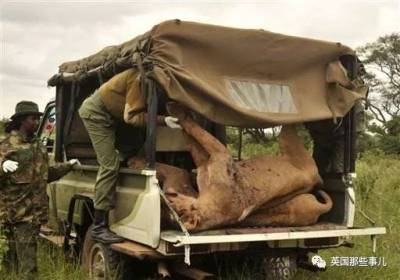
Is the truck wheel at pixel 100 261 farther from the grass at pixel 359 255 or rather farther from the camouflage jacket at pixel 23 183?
the camouflage jacket at pixel 23 183

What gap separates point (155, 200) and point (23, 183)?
1.52m

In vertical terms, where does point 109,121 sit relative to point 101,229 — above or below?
above

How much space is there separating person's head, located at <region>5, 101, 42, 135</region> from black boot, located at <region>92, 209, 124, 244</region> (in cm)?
99

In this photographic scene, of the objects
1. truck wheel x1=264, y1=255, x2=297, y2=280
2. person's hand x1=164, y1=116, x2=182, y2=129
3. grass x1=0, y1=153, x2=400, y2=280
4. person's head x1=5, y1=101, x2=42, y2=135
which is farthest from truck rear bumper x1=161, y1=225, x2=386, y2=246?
person's head x1=5, y1=101, x2=42, y2=135

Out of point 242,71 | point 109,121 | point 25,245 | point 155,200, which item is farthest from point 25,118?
point 242,71

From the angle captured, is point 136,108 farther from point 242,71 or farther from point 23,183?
point 23,183

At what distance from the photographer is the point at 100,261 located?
18.9ft

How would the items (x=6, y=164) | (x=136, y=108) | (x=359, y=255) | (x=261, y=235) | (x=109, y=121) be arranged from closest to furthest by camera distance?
1. (x=261, y=235)
2. (x=136, y=108)
3. (x=6, y=164)
4. (x=109, y=121)
5. (x=359, y=255)

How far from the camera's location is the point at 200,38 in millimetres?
5348

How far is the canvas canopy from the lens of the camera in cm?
517

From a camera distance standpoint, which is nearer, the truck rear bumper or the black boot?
the truck rear bumper

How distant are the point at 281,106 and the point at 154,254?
1748 millimetres

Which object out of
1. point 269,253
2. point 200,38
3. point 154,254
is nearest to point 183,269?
point 154,254

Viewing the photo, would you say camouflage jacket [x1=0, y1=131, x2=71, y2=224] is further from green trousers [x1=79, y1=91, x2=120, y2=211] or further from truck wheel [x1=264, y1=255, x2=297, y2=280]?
truck wheel [x1=264, y1=255, x2=297, y2=280]
